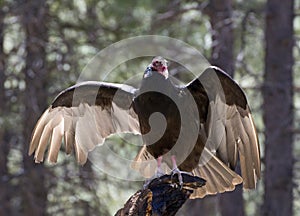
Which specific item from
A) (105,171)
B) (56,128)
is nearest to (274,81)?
(105,171)

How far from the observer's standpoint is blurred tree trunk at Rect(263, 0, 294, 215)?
9.42 m

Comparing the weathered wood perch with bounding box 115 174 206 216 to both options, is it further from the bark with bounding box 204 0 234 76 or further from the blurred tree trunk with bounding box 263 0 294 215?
the blurred tree trunk with bounding box 263 0 294 215

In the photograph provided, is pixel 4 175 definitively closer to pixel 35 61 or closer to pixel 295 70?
pixel 35 61

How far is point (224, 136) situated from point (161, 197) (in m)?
Answer: 1.10

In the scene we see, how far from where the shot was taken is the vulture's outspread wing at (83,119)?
6.29 meters

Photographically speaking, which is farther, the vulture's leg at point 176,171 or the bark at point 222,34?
the bark at point 222,34

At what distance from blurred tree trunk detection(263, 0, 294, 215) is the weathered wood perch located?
429 centimetres

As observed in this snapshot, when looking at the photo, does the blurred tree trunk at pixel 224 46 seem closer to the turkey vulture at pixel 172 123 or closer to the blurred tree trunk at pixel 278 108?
the blurred tree trunk at pixel 278 108

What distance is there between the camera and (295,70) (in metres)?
11.9

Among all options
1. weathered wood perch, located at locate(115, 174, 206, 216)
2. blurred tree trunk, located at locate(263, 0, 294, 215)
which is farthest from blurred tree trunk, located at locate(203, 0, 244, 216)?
weathered wood perch, located at locate(115, 174, 206, 216)

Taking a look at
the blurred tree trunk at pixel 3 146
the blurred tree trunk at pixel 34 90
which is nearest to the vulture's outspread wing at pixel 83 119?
the blurred tree trunk at pixel 34 90

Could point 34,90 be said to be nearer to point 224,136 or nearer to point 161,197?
point 224,136

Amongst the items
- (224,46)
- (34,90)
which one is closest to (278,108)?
(224,46)

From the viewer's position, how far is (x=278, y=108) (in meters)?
9.46
